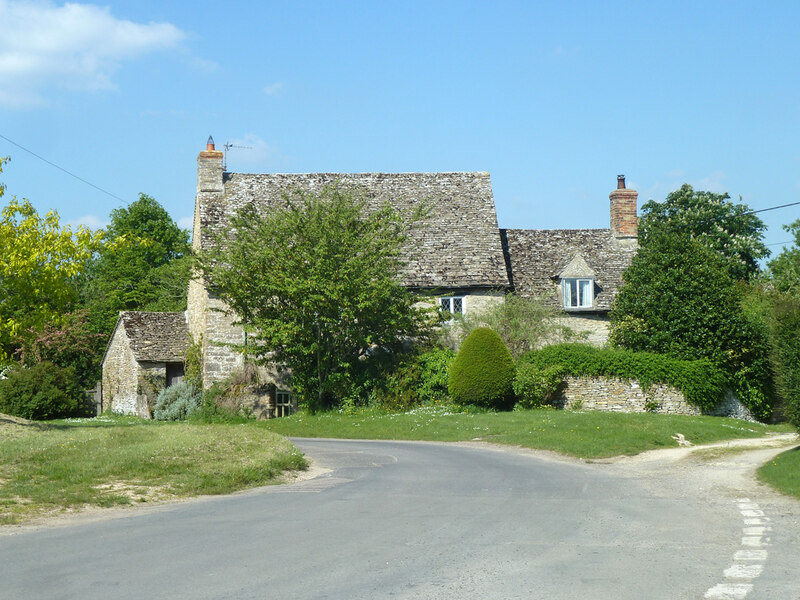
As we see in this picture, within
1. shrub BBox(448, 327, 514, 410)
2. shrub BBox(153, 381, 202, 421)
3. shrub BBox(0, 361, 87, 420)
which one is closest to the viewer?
shrub BBox(448, 327, 514, 410)

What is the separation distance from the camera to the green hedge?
33.1m

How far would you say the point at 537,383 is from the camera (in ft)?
107

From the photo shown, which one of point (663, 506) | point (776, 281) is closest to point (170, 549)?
point (663, 506)

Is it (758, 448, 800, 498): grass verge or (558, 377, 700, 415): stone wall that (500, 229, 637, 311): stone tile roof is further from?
(758, 448, 800, 498): grass verge

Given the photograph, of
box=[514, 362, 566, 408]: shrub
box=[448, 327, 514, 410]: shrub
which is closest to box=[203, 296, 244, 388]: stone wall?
box=[448, 327, 514, 410]: shrub

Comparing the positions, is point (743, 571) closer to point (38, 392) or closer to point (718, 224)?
point (38, 392)

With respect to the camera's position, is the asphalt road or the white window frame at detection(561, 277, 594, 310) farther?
the white window frame at detection(561, 277, 594, 310)

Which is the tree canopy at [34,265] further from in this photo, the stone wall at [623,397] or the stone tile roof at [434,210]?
the stone wall at [623,397]

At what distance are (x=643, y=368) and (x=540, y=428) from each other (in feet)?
28.9

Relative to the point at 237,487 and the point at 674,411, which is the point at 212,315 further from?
the point at 237,487

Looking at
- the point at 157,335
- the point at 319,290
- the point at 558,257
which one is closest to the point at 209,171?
the point at 157,335

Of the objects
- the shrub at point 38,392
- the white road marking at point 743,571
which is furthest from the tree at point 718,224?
the white road marking at point 743,571

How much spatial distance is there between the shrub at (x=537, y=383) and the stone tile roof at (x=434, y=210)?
23.9 feet

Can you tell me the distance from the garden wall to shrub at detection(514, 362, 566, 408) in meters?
0.59
